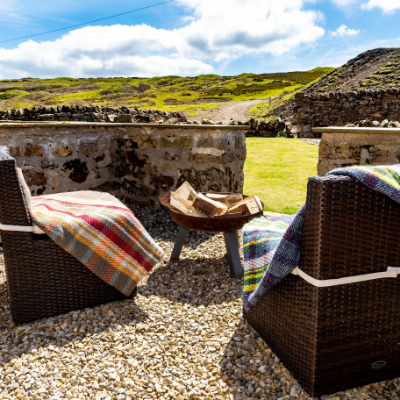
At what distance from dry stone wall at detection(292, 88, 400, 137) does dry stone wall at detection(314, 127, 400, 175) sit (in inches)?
426

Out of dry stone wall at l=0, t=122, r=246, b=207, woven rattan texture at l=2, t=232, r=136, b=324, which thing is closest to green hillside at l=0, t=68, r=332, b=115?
dry stone wall at l=0, t=122, r=246, b=207

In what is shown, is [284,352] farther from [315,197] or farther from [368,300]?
[315,197]

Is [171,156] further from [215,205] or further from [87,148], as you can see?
[215,205]

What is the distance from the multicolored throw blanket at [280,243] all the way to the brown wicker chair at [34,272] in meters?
1.16

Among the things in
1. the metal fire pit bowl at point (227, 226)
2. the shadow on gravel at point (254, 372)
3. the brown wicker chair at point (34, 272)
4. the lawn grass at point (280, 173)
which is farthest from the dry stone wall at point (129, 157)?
the shadow on gravel at point (254, 372)

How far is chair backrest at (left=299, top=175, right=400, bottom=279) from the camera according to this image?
1.43 meters

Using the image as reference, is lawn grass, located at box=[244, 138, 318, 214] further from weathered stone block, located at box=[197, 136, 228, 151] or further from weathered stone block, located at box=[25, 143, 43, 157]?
weathered stone block, located at box=[25, 143, 43, 157]

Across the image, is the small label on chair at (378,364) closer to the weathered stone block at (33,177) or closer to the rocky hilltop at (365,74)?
the weathered stone block at (33,177)

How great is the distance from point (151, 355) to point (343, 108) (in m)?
15.4

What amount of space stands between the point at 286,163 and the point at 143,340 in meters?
6.67

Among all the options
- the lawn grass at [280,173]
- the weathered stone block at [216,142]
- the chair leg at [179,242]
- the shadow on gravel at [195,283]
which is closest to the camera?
the shadow on gravel at [195,283]

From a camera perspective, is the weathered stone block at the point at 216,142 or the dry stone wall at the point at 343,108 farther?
the dry stone wall at the point at 343,108

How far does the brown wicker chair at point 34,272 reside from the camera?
7.14 ft

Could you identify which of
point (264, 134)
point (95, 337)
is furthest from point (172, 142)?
point (264, 134)
